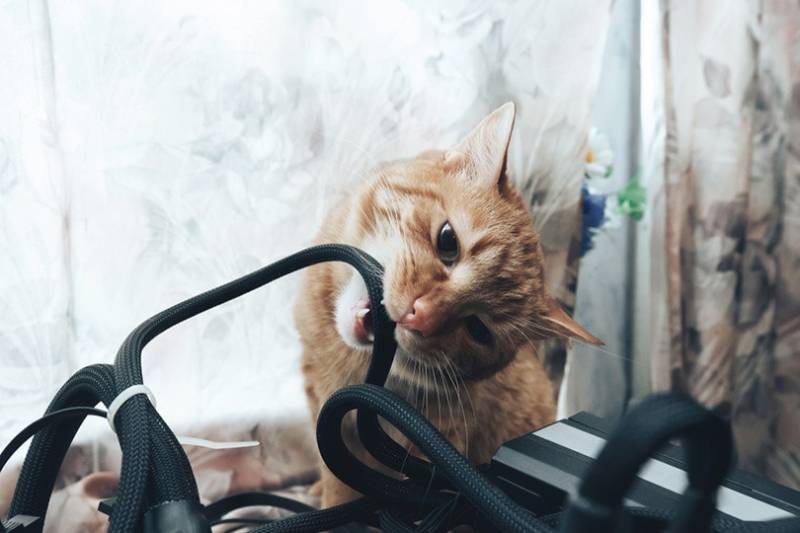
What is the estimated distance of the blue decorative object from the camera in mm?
959

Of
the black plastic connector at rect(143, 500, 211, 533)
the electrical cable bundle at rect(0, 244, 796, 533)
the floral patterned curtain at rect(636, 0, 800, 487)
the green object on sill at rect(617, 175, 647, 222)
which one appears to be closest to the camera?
the electrical cable bundle at rect(0, 244, 796, 533)

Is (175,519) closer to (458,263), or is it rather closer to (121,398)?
(121,398)

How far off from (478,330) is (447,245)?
0.09m

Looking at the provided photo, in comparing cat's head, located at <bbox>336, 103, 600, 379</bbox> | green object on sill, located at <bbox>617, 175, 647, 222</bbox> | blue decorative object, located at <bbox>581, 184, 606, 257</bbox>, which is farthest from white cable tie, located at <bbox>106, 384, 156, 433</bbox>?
green object on sill, located at <bbox>617, 175, 647, 222</bbox>

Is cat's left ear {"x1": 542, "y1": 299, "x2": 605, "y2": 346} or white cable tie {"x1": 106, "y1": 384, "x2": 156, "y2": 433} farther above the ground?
white cable tie {"x1": 106, "y1": 384, "x2": 156, "y2": 433}

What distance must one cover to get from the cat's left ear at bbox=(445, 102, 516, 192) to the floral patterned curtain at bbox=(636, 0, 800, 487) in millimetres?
398

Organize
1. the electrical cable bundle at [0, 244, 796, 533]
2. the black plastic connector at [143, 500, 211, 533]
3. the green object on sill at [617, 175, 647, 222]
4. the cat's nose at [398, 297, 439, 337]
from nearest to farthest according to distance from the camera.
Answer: the electrical cable bundle at [0, 244, 796, 533]
the black plastic connector at [143, 500, 211, 533]
the cat's nose at [398, 297, 439, 337]
the green object on sill at [617, 175, 647, 222]

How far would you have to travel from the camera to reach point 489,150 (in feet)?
2.27

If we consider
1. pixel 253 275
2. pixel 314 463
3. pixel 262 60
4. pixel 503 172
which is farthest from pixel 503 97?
pixel 314 463

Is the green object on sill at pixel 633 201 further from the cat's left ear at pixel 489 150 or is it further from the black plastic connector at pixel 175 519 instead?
the black plastic connector at pixel 175 519

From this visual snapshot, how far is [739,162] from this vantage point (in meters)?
0.94

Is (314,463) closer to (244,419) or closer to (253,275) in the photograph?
(244,419)

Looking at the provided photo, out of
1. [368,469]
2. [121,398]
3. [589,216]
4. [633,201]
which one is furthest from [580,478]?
[633,201]

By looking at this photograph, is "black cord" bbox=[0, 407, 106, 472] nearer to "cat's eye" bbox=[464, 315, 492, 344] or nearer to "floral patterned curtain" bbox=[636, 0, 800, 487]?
"cat's eye" bbox=[464, 315, 492, 344]
